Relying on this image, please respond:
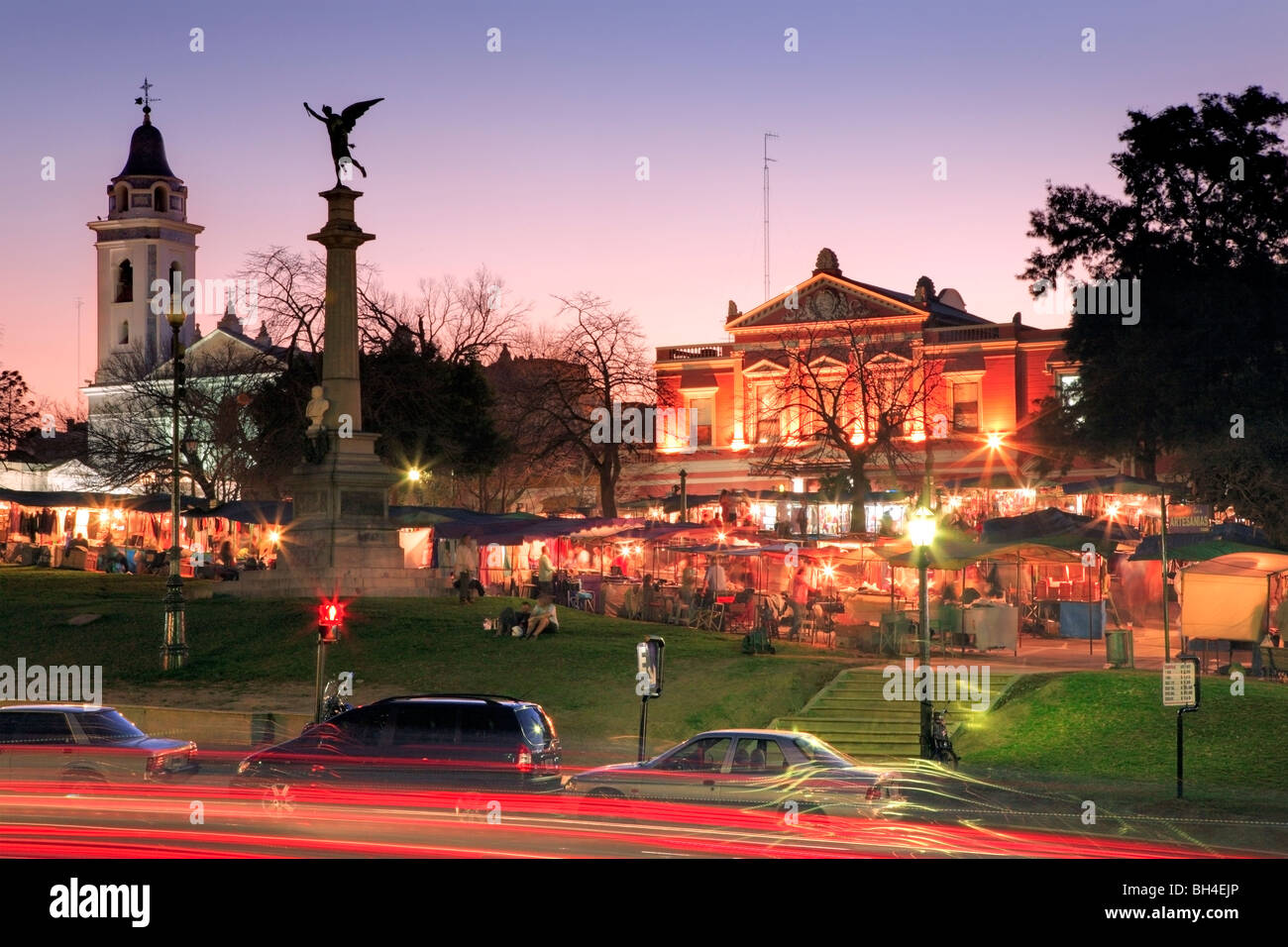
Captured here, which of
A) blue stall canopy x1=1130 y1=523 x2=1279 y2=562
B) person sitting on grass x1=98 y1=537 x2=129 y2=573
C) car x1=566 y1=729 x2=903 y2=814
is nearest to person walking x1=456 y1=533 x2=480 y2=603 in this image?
person sitting on grass x1=98 y1=537 x2=129 y2=573

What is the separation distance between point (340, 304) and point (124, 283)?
83816mm

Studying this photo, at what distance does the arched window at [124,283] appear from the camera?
120 meters

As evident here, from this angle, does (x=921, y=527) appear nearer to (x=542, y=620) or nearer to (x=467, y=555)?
(x=542, y=620)

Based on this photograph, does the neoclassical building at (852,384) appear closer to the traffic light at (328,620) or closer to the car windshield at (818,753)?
the traffic light at (328,620)

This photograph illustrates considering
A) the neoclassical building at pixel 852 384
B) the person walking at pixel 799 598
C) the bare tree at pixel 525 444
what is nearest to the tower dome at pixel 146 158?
the bare tree at pixel 525 444

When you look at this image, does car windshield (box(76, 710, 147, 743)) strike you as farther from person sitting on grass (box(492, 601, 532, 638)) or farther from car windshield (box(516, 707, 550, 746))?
person sitting on grass (box(492, 601, 532, 638))

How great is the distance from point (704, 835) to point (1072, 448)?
5239cm

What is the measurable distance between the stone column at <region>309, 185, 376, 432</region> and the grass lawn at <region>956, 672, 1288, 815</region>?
1959cm

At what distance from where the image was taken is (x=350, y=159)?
43.3m

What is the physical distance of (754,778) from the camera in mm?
19234

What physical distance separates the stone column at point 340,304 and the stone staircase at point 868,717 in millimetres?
16449

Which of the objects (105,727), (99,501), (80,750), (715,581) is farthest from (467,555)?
(80,750)

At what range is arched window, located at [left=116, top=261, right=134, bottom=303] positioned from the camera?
11988cm
